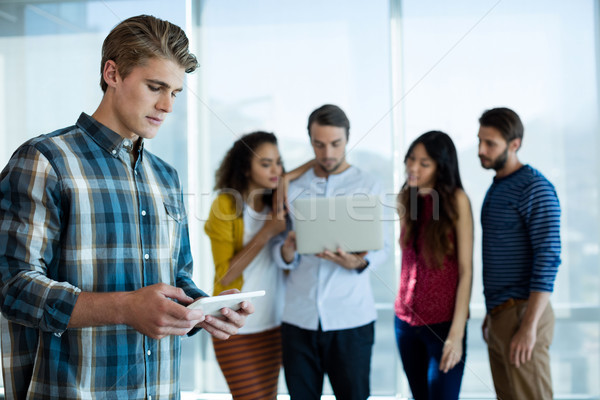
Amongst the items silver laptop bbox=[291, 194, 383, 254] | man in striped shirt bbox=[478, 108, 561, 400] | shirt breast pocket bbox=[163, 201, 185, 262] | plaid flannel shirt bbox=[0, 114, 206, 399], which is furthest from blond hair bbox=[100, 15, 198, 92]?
man in striped shirt bbox=[478, 108, 561, 400]

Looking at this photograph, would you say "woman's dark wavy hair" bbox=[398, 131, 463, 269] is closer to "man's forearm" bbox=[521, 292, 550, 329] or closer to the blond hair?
"man's forearm" bbox=[521, 292, 550, 329]

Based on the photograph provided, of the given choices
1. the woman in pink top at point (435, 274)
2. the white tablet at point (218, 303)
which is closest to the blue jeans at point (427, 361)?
the woman in pink top at point (435, 274)

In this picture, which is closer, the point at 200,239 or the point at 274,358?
the point at 274,358

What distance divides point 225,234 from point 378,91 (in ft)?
4.22

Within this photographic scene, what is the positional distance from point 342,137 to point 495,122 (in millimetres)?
554

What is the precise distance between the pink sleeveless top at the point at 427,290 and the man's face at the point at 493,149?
245mm

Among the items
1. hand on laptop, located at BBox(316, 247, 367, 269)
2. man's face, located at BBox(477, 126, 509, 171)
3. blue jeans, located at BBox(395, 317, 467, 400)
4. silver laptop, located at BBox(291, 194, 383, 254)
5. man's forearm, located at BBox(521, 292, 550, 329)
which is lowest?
blue jeans, located at BBox(395, 317, 467, 400)

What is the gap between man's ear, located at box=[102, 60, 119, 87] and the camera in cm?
98

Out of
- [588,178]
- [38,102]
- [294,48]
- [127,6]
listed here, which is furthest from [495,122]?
[38,102]

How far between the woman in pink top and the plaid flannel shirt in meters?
1.02

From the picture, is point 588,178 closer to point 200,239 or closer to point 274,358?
point 274,358

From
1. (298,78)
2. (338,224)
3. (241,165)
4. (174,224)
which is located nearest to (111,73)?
(174,224)

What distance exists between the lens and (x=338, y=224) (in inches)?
Result: 69.4

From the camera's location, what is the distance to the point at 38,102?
2994 millimetres
